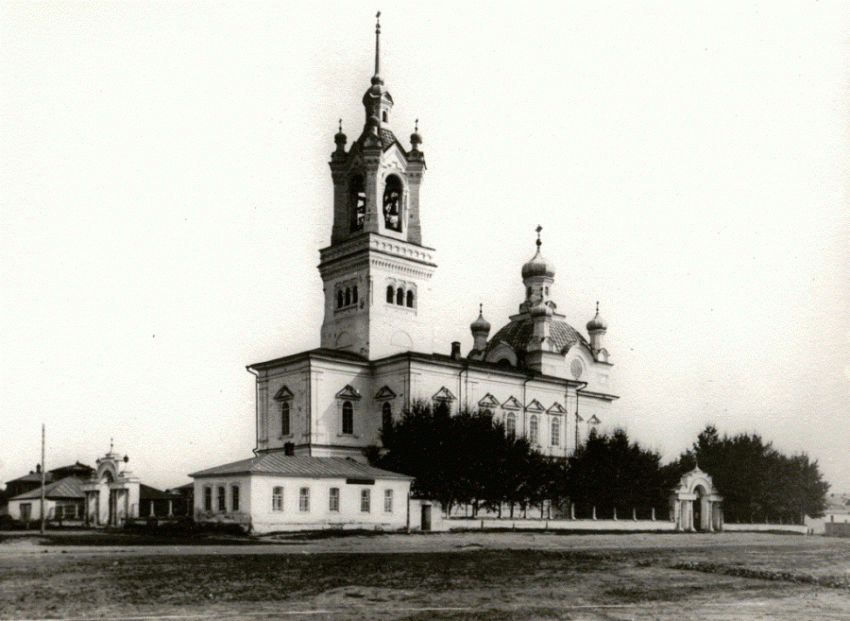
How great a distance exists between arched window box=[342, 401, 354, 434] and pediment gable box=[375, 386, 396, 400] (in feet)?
4.70

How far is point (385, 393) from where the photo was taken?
44219 mm

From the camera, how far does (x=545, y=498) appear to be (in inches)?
1639

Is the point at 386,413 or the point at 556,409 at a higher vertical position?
the point at 556,409

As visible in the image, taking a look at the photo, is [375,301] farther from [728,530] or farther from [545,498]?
[728,530]

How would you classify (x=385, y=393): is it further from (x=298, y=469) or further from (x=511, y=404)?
(x=298, y=469)

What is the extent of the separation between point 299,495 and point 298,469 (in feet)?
Result: 3.38

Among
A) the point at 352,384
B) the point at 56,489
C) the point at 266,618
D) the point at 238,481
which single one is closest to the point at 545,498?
the point at 352,384

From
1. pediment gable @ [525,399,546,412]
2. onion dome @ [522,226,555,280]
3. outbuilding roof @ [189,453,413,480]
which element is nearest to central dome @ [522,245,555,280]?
onion dome @ [522,226,555,280]

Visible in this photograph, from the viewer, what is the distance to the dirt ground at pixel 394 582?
13.7 m

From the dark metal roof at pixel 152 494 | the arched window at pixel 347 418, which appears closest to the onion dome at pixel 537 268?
the arched window at pixel 347 418

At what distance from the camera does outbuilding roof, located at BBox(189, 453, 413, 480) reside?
108 feet

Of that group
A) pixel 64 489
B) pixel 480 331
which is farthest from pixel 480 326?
pixel 64 489

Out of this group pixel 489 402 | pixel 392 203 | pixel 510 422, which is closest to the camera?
pixel 489 402

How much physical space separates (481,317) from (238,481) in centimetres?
3084
